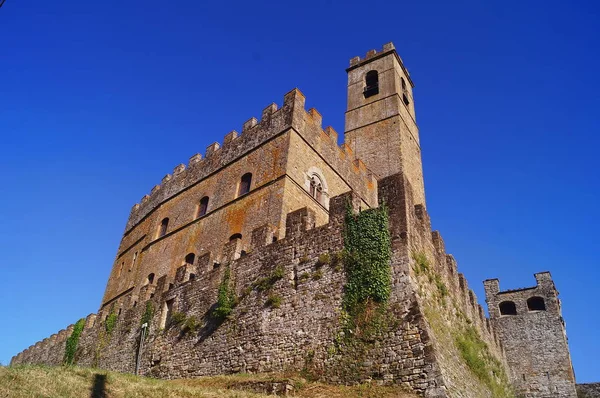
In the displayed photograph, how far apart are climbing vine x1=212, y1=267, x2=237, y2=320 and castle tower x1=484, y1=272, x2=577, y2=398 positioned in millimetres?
16401

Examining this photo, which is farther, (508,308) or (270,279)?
(508,308)

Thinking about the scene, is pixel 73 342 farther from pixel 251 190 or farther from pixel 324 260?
pixel 324 260

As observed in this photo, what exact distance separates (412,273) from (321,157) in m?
10.7

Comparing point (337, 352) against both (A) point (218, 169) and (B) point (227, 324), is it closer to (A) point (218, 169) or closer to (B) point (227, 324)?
(B) point (227, 324)

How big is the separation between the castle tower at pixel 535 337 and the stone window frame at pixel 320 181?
13.3m

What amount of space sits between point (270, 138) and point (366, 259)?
32.8 feet

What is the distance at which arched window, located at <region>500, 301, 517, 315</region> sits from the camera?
27109 millimetres

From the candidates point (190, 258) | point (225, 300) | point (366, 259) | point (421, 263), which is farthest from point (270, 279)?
point (190, 258)

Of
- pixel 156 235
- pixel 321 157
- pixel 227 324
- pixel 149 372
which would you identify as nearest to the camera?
pixel 227 324

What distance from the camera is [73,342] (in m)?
23.0

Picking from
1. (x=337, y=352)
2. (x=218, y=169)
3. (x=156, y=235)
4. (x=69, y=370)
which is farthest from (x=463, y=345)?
(x=156, y=235)

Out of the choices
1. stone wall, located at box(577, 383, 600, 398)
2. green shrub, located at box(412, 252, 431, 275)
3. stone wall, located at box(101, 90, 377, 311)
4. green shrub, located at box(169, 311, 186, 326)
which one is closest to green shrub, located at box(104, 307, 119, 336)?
stone wall, located at box(101, 90, 377, 311)

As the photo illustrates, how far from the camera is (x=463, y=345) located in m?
12.9

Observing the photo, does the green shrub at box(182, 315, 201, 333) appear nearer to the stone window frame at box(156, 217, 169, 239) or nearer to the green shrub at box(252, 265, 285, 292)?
the green shrub at box(252, 265, 285, 292)
